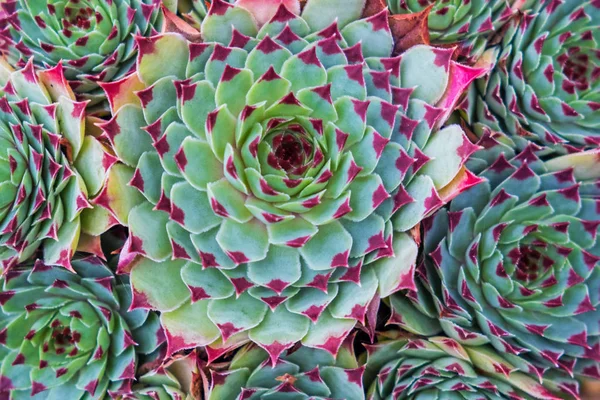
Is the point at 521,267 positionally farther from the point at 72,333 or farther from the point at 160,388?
the point at 72,333

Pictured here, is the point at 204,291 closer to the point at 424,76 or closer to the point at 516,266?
the point at 424,76

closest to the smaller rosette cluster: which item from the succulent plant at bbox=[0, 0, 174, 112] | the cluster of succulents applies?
the cluster of succulents

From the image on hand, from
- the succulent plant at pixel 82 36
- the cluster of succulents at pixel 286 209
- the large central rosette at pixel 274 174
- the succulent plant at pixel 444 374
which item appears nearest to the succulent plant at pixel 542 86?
the cluster of succulents at pixel 286 209

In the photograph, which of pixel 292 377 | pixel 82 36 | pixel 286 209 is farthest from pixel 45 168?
pixel 292 377

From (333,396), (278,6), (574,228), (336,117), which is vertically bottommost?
(333,396)

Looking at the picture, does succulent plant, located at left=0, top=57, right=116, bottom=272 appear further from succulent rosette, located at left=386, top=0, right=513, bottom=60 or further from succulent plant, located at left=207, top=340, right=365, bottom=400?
succulent rosette, located at left=386, top=0, right=513, bottom=60

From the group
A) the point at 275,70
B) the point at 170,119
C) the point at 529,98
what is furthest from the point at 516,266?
the point at 170,119

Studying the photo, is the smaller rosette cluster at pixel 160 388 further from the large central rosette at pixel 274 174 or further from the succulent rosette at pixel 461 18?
the succulent rosette at pixel 461 18
